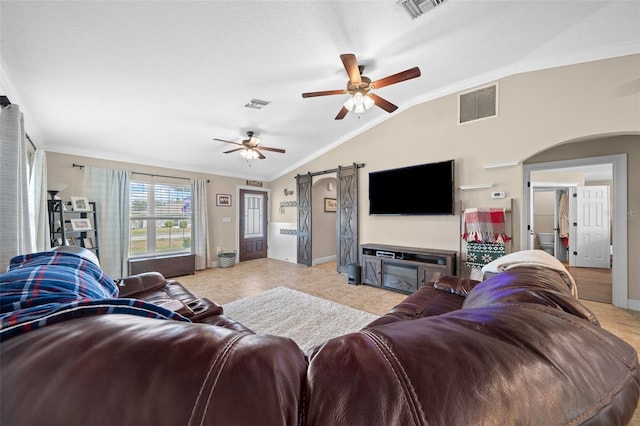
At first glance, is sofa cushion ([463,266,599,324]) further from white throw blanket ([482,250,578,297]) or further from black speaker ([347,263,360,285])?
black speaker ([347,263,360,285])

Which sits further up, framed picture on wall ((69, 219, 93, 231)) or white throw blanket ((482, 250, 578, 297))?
framed picture on wall ((69, 219, 93, 231))

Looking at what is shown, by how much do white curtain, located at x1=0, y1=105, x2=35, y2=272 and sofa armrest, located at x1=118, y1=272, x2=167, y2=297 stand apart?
2.36ft

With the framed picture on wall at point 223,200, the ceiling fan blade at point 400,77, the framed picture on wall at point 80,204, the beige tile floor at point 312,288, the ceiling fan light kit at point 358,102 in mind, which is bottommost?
the beige tile floor at point 312,288

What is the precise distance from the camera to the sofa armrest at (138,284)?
2.14 metres

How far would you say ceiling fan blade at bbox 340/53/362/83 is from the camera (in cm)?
216

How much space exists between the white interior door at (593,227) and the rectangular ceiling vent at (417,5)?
589cm

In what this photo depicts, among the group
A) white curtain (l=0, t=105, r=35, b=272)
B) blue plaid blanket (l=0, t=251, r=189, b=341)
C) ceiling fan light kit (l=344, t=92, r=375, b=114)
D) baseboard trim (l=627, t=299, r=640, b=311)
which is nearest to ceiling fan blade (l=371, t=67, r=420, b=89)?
ceiling fan light kit (l=344, t=92, r=375, b=114)

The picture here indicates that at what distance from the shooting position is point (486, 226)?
3289 millimetres

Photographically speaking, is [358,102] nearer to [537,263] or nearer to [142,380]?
[537,263]

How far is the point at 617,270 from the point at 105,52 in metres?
6.37

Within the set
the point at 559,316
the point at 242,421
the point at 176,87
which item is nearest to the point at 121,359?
the point at 242,421

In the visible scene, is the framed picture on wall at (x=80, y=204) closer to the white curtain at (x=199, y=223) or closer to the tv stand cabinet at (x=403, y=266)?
the white curtain at (x=199, y=223)

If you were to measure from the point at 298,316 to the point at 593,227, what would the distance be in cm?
675

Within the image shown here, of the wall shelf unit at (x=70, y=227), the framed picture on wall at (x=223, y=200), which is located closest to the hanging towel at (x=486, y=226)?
the framed picture on wall at (x=223, y=200)
